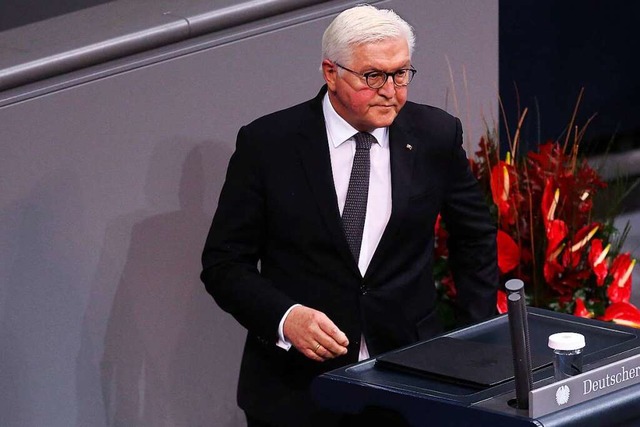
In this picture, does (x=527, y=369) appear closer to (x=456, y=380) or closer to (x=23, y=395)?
(x=456, y=380)

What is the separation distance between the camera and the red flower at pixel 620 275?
12.8 ft

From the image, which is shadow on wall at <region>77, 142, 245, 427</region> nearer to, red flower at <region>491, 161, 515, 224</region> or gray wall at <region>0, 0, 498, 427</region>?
gray wall at <region>0, 0, 498, 427</region>

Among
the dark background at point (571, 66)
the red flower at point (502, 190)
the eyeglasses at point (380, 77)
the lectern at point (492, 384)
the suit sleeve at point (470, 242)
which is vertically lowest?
the dark background at point (571, 66)

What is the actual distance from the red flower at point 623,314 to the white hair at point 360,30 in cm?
120

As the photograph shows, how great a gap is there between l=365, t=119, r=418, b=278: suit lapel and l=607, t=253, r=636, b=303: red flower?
40.3 inches

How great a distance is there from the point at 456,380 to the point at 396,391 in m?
0.10

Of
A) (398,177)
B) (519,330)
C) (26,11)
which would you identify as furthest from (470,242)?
(26,11)

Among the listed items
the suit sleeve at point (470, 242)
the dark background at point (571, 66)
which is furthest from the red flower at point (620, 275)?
the dark background at point (571, 66)

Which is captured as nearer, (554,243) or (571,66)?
(554,243)

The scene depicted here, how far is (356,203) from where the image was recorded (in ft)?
10.0

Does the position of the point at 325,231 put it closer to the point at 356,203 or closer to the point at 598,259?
the point at 356,203

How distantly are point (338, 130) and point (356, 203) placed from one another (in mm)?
154

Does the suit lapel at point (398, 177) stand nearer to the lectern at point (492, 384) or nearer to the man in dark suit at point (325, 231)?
the man in dark suit at point (325, 231)

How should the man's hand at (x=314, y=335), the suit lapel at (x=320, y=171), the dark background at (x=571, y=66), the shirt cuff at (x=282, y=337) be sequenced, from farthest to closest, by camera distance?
the dark background at (x=571, y=66) → the suit lapel at (x=320, y=171) → the shirt cuff at (x=282, y=337) → the man's hand at (x=314, y=335)
